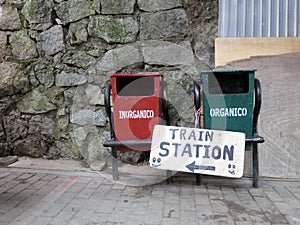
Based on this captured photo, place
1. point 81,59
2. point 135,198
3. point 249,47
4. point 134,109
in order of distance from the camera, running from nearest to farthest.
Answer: point 135,198
point 134,109
point 249,47
point 81,59

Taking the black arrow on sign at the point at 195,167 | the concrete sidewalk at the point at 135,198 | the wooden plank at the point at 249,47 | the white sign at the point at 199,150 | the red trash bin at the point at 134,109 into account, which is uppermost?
the wooden plank at the point at 249,47

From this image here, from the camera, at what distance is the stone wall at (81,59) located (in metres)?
3.57

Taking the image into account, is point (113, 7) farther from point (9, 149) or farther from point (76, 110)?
point (9, 149)

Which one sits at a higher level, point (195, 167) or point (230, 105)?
point (230, 105)

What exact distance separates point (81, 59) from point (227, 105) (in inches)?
75.0

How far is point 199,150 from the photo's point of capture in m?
2.79

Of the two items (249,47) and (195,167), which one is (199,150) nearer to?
(195,167)

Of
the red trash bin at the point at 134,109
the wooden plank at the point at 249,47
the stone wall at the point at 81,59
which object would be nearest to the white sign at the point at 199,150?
the red trash bin at the point at 134,109

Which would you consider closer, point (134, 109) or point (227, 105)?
point (227, 105)

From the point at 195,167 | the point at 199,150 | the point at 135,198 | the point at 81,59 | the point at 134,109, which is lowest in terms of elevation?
the point at 135,198

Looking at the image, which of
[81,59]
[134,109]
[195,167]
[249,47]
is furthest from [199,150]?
[81,59]

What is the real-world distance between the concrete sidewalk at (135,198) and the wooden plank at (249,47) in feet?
4.32

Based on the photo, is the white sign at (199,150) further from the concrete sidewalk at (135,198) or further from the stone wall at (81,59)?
the stone wall at (81,59)

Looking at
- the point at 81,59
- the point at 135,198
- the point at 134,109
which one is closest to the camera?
the point at 135,198
